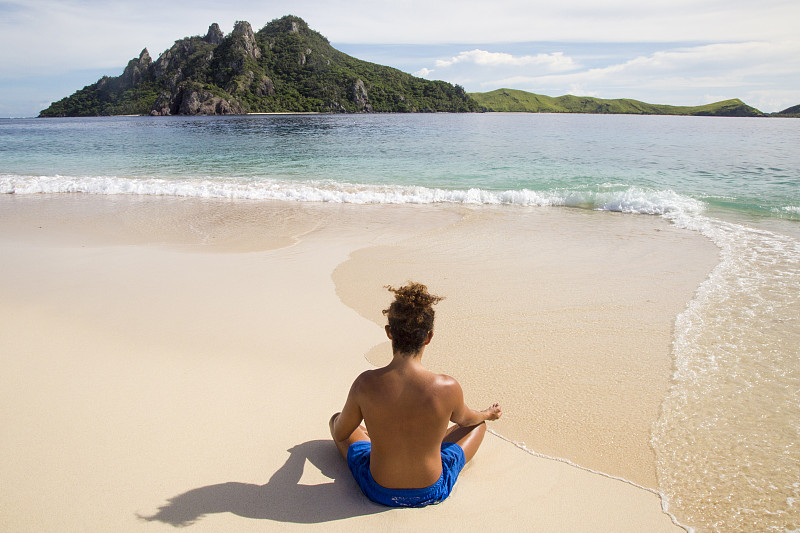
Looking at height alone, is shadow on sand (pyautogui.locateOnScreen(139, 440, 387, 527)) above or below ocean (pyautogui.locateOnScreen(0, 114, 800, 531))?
below

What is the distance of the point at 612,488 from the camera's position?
2.81m

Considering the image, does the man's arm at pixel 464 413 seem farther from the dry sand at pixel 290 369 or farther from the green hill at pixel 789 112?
the green hill at pixel 789 112

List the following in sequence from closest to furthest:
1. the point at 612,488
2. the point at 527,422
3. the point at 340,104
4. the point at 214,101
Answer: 1. the point at 612,488
2. the point at 527,422
3. the point at 214,101
4. the point at 340,104

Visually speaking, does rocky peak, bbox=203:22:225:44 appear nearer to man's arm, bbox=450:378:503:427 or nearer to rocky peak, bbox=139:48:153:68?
rocky peak, bbox=139:48:153:68

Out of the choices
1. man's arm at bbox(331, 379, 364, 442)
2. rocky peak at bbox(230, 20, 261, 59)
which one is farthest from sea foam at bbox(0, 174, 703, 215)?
rocky peak at bbox(230, 20, 261, 59)

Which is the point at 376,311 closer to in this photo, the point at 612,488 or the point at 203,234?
the point at 612,488

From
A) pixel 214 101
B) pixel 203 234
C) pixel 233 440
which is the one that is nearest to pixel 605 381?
pixel 233 440

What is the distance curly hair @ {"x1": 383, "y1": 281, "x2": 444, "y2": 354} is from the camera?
2.40 metres

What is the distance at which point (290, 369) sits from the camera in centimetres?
405

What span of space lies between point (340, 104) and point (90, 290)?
353 ft

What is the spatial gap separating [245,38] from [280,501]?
5161 inches

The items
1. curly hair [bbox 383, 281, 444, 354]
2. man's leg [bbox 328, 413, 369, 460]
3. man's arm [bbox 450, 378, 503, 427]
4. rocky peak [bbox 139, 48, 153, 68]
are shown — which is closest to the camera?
curly hair [bbox 383, 281, 444, 354]

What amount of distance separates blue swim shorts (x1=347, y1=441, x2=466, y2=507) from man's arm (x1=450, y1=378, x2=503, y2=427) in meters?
0.20

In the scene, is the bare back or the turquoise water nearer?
the bare back
